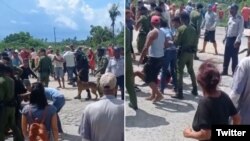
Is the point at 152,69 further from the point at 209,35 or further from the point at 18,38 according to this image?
the point at 209,35

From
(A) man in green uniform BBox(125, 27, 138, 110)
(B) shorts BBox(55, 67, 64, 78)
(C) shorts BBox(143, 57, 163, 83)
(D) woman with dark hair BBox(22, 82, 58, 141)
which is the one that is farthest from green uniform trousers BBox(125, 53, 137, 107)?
(B) shorts BBox(55, 67, 64, 78)

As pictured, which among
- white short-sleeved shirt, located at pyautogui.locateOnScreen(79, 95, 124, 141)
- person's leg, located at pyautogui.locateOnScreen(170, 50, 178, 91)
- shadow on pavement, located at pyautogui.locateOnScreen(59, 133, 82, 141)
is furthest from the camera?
person's leg, located at pyautogui.locateOnScreen(170, 50, 178, 91)

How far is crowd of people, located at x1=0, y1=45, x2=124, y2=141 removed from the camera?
9.90 ft

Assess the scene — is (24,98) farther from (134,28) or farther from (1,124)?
(134,28)

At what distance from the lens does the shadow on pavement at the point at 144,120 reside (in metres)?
5.17

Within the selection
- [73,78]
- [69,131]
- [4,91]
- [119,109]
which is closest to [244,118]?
[119,109]

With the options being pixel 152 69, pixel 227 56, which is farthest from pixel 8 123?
pixel 227 56

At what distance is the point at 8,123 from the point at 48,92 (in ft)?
1.77

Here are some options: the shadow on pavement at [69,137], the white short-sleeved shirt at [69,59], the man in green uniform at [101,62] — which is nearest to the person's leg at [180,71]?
the man in green uniform at [101,62]

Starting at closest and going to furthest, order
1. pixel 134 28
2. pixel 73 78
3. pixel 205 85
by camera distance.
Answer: pixel 205 85, pixel 134 28, pixel 73 78

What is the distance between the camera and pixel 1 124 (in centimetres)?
463

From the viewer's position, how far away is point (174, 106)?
589cm

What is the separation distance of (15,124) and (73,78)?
4.02 meters

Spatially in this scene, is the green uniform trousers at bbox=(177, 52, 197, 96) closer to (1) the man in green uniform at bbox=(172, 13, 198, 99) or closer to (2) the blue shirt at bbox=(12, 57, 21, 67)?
(1) the man in green uniform at bbox=(172, 13, 198, 99)
